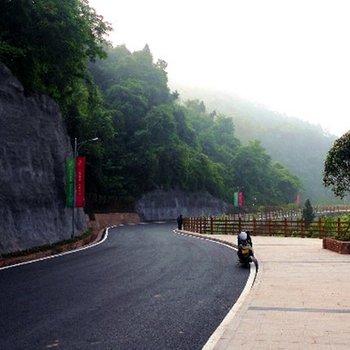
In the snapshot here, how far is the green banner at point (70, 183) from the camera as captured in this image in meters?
30.2

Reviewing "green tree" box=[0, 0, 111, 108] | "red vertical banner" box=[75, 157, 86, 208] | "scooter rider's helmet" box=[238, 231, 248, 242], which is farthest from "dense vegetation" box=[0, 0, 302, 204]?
"scooter rider's helmet" box=[238, 231, 248, 242]

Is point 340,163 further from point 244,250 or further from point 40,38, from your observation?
point 40,38

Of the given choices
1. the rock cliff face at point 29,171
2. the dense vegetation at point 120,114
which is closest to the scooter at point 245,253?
the rock cliff face at point 29,171

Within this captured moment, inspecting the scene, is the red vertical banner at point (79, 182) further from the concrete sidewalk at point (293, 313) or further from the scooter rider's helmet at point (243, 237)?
the concrete sidewalk at point (293, 313)

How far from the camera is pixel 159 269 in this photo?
1455 cm

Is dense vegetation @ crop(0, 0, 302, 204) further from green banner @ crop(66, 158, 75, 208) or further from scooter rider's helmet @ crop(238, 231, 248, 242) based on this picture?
scooter rider's helmet @ crop(238, 231, 248, 242)

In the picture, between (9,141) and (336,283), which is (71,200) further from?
(336,283)

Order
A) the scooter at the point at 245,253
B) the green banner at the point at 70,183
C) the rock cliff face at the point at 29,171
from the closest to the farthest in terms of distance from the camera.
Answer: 1. the scooter at the point at 245,253
2. the rock cliff face at the point at 29,171
3. the green banner at the point at 70,183

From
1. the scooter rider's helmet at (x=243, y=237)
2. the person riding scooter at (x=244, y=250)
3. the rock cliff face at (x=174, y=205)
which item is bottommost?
the person riding scooter at (x=244, y=250)

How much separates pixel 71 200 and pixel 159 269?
1710 cm

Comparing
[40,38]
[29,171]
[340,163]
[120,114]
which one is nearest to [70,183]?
[29,171]

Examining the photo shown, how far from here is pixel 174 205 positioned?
82.4 meters

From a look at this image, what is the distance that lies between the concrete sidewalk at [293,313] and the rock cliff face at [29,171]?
42.3 ft

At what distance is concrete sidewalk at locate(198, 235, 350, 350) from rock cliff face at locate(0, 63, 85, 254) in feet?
42.3
